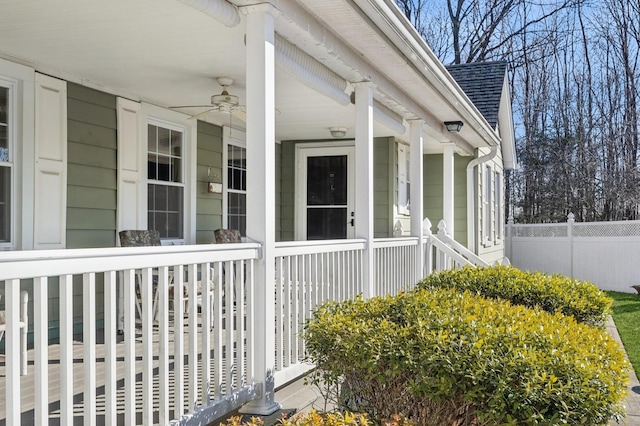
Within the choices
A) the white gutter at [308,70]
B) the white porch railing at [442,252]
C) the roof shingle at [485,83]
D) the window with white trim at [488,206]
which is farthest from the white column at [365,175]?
the window with white trim at [488,206]

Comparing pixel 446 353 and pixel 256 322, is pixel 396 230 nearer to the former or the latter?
pixel 256 322

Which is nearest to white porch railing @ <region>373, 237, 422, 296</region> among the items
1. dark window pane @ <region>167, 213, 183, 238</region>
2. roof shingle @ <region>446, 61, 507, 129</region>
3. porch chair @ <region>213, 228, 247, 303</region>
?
porch chair @ <region>213, 228, 247, 303</region>

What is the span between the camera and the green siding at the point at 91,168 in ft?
17.6

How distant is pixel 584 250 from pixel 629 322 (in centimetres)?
620

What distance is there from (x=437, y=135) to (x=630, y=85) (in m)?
12.8

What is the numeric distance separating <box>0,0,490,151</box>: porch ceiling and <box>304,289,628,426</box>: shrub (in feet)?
6.61

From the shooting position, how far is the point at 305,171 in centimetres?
941

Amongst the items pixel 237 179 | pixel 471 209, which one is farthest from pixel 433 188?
pixel 237 179

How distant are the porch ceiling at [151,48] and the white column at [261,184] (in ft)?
0.83

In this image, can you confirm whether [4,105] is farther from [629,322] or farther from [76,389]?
[629,322]

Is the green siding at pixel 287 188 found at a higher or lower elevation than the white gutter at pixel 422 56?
lower

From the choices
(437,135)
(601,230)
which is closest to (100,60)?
(437,135)

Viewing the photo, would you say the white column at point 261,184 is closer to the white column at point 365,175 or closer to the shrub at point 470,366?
the shrub at point 470,366

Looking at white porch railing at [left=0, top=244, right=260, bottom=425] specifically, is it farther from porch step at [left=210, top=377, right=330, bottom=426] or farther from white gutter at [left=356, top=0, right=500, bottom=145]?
white gutter at [left=356, top=0, right=500, bottom=145]
